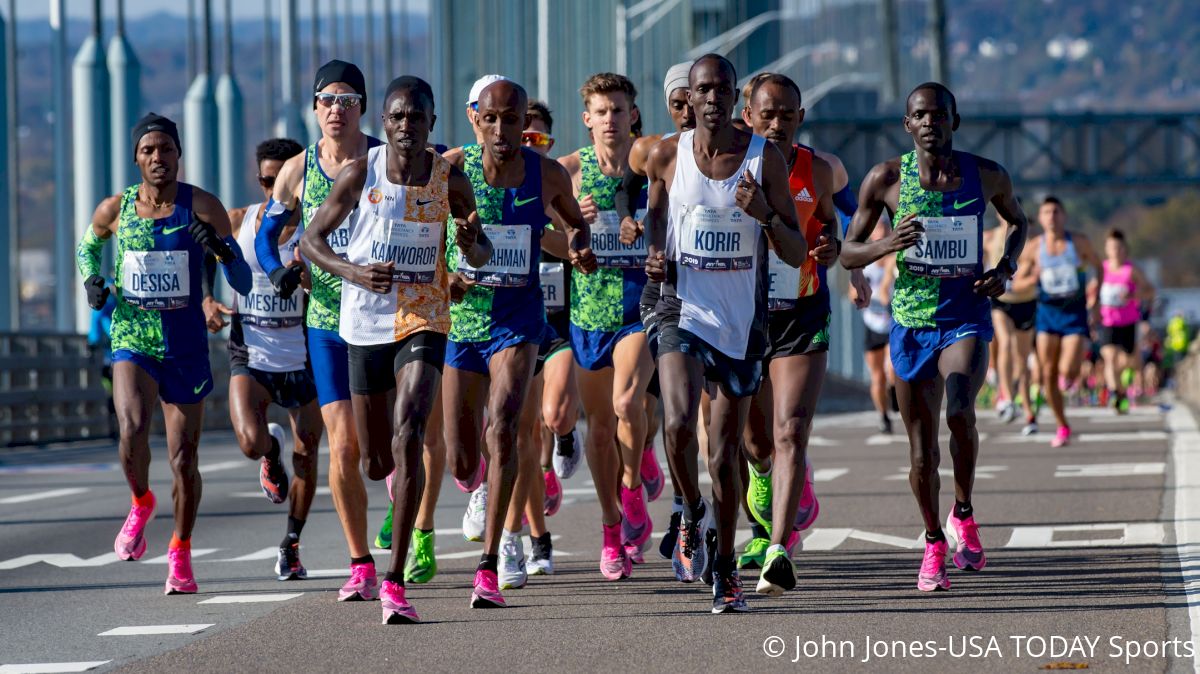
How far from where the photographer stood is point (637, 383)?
1064 centimetres

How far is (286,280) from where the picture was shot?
9305mm

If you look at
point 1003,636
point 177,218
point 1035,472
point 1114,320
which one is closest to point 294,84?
point 1114,320

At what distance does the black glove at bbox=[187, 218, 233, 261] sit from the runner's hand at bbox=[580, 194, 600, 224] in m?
1.61

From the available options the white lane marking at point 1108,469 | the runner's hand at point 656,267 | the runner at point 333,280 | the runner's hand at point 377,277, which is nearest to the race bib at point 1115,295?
the white lane marking at point 1108,469

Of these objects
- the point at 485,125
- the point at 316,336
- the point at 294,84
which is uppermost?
the point at 294,84

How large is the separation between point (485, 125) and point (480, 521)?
6.67 ft

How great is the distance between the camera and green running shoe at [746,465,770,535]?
10414 mm

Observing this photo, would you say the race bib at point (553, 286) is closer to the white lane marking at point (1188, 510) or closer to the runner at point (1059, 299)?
the white lane marking at point (1188, 510)

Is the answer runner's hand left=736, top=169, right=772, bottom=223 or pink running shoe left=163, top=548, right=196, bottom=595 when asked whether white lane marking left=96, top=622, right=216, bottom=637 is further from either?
runner's hand left=736, top=169, right=772, bottom=223

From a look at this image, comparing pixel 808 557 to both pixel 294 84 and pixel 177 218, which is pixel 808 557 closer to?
pixel 177 218

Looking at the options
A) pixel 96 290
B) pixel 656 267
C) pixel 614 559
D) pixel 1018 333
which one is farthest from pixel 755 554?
pixel 1018 333

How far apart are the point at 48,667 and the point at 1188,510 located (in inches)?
283

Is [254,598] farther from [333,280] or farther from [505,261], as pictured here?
[505,261]

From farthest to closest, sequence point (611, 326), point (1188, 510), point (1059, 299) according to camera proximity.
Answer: point (1059, 299) → point (1188, 510) → point (611, 326)
